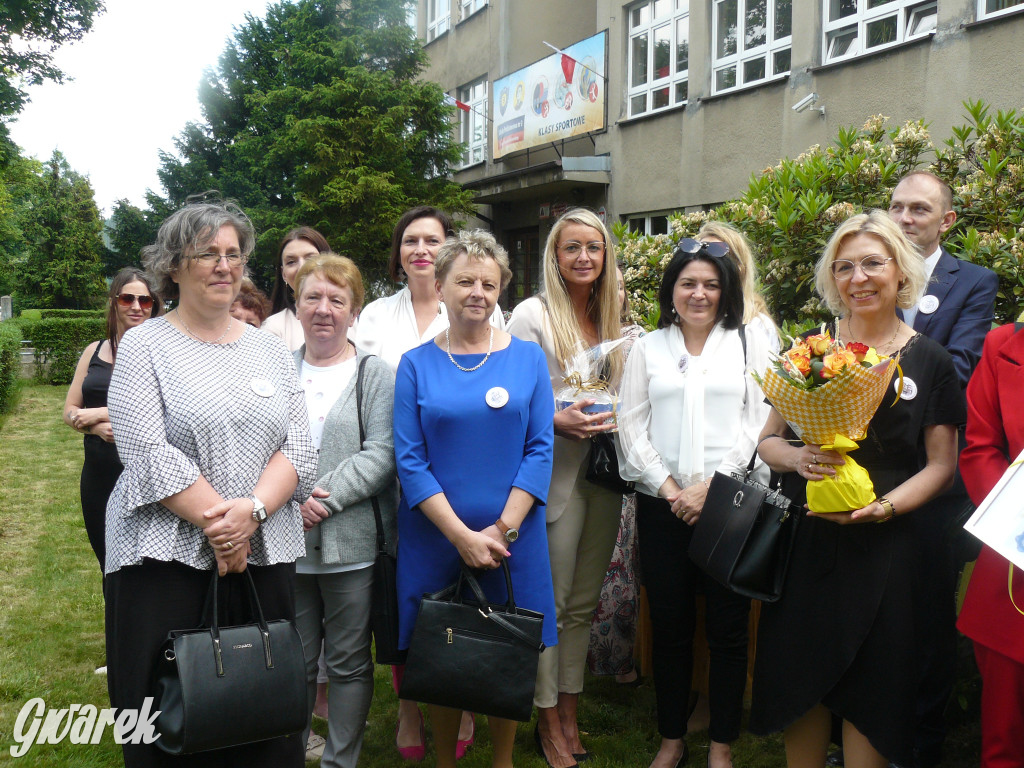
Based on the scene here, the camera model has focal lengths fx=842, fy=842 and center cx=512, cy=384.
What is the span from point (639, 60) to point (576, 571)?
1498 centimetres

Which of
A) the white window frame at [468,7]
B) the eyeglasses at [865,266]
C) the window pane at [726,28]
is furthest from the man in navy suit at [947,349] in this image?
the white window frame at [468,7]

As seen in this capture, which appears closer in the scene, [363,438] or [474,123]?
[363,438]

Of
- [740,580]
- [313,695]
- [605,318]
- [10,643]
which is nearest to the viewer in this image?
[740,580]

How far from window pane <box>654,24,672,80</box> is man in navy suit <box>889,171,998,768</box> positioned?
12677 mm

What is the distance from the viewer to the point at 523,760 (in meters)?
3.89

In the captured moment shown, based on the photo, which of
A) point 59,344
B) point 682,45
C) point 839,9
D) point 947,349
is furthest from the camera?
point 59,344

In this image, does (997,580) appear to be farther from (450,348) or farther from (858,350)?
(450,348)

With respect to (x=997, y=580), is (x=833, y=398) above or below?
above

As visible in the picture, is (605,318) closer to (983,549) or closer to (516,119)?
(983,549)

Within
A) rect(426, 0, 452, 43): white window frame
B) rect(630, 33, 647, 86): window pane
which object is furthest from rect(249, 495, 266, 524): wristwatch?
rect(426, 0, 452, 43): white window frame

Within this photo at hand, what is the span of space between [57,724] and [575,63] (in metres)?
15.8

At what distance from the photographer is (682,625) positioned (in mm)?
3678

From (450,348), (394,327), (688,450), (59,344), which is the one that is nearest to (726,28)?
(394,327)

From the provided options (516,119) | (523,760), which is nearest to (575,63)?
(516,119)
